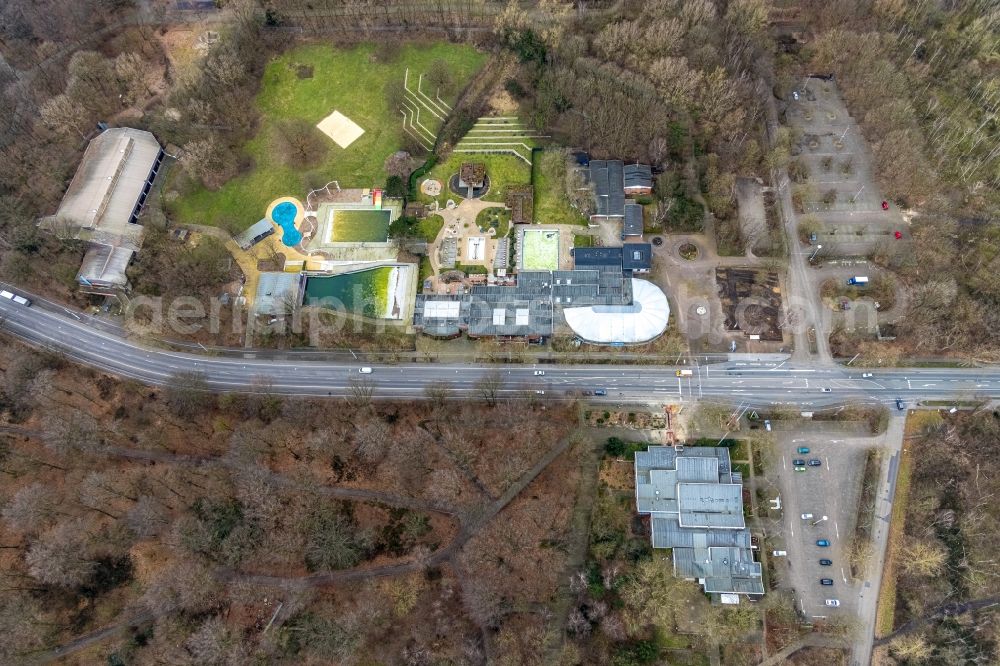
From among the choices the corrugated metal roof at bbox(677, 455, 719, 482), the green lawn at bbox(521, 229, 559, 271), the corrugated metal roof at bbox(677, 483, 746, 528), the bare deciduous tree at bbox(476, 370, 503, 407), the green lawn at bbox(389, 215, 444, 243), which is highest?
the green lawn at bbox(389, 215, 444, 243)

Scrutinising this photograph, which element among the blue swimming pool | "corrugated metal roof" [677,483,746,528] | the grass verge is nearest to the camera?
the grass verge

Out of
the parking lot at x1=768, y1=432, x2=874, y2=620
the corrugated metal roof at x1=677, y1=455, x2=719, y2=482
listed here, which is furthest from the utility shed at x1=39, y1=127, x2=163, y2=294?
the parking lot at x1=768, y1=432, x2=874, y2=620

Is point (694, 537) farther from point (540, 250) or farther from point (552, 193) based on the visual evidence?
point (552, 193)

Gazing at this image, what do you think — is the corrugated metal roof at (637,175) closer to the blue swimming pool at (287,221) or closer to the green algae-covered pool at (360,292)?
the green algae-covered pool at (360,292)

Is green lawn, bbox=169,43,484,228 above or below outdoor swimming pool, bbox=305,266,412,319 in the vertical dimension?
above

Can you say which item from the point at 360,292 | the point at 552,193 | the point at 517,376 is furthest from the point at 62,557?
the point at 552,193

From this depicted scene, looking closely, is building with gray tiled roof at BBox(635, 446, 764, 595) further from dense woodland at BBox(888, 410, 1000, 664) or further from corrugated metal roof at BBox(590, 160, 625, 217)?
corrugated metal roof at BBox(590, 160, 625, 217)

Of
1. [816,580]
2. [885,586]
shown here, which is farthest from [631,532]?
[885,586]
